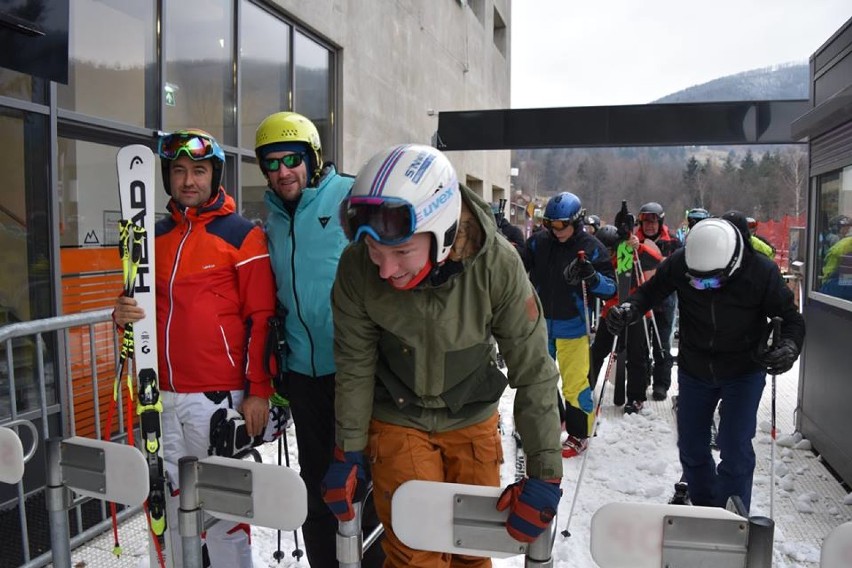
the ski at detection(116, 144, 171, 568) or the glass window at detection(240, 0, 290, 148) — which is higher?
the glass window at detection(240, 0, 290, 148)

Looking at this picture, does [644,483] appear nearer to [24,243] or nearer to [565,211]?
[565,211]

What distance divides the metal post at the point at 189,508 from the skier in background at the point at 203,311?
30.8 inches

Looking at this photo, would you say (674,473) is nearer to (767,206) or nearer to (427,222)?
(427,222)

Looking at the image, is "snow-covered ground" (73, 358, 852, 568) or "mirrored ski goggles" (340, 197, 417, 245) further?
"snow-covered ground" (73, 358, 852, 568)

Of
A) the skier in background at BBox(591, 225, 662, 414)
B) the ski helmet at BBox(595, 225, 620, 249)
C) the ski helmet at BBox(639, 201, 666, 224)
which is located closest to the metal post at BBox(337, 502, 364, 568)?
the skier in background at BBox(591, 225, 662, 414)

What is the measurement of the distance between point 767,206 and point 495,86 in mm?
37090

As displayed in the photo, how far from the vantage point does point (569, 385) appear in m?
5.44

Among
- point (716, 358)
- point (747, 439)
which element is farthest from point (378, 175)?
point (747, 439)

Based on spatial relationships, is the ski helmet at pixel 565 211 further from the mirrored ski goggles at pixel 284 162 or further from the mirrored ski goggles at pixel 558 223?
the mirrored ski goggles at pixel 284 162

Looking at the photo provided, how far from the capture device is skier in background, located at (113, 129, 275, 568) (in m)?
2.59

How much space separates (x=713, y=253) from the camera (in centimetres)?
357

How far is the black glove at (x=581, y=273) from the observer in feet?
17.1

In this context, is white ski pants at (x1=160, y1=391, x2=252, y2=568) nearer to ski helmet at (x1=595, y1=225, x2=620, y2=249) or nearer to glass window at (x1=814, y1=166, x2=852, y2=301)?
glass window at (x1=814, y1=166, x2=852, y2=301)

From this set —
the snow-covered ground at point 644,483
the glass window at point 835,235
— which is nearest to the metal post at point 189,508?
the snow-covered ground at point 644,483
